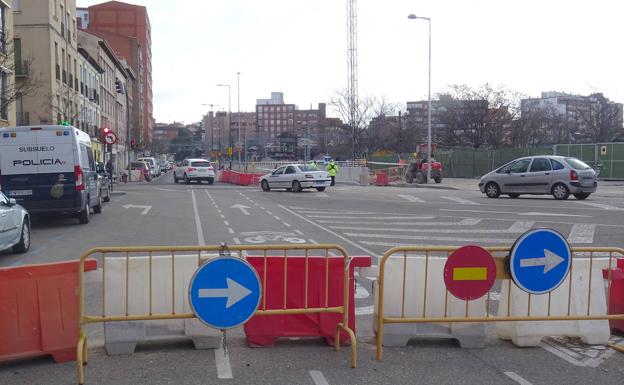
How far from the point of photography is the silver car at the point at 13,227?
10948 millimetres

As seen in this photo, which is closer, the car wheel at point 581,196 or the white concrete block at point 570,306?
the white concrete block at point 570,306

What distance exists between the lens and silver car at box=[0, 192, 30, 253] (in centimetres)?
1095

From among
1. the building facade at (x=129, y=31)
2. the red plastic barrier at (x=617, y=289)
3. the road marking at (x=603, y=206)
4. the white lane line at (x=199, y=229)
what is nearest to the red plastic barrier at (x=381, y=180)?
the road marking at (x=603, y=206)

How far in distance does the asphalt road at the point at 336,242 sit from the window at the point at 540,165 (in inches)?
55.6

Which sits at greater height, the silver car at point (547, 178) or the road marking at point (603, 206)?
the silver car at point (547, 178)

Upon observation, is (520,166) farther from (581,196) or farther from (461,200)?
(461,200)

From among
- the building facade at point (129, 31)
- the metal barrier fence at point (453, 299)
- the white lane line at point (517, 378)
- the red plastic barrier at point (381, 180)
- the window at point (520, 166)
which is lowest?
the red plastic barrier at point (381, 180)

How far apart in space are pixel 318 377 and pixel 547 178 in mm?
20864

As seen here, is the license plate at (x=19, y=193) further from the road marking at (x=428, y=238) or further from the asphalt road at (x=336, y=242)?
the road marking at (x=428, y=238)

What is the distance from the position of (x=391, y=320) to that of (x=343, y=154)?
9710cm

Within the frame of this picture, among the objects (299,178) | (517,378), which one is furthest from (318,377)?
(299,178)

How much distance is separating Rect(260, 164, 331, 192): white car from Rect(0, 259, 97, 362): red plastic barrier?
28.2 metres

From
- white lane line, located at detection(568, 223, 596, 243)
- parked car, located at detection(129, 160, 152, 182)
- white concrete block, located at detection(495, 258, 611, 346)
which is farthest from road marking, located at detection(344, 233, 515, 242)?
parked car, located at detection(129, 160, 152, 182)

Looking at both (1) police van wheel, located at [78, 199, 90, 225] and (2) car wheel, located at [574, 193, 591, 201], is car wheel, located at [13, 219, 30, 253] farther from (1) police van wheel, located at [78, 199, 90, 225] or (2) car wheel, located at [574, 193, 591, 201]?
(2) car wheel, located at [574, 193, 591, 201]
